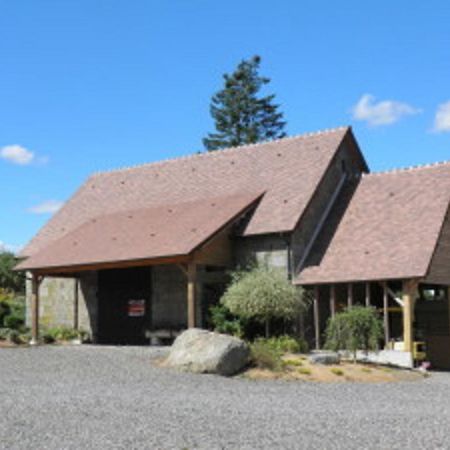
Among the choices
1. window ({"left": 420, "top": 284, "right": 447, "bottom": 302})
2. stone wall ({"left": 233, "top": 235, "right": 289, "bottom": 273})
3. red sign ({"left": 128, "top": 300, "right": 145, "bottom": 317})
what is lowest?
red sign ({"left": 128, "top": 300, "right": 145, "bottom": 317})

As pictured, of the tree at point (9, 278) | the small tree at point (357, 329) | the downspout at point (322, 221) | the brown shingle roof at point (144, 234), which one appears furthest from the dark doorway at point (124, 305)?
the tree at point (9, 278)

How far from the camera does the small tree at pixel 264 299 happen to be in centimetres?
2292

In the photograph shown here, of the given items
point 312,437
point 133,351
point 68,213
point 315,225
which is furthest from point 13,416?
point 68,213

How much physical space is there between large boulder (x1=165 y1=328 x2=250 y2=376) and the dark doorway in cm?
902

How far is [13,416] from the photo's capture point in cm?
1076

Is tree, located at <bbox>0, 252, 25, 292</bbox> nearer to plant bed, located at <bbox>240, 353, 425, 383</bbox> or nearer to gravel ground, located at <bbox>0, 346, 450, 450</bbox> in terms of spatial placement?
gravel ground, located at <bbox>0, 346, 450, 450</bbox>

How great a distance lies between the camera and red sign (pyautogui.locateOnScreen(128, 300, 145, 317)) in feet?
90.4

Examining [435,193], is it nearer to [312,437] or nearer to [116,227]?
[116,227]

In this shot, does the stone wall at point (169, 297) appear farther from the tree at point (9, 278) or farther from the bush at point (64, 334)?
the tree at point (9, 278)

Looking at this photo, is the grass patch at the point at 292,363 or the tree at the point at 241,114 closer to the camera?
the grass patch at the point at 292,363

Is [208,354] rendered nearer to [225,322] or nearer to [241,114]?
[225,322]

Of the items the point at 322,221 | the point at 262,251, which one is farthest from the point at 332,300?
the point at 322,221

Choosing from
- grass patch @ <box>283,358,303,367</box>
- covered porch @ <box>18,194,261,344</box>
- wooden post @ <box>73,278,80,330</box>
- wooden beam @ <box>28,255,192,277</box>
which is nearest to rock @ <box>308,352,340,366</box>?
grass patch @ <box>283,358,303,367</box>

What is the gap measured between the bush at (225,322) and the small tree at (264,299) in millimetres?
357
